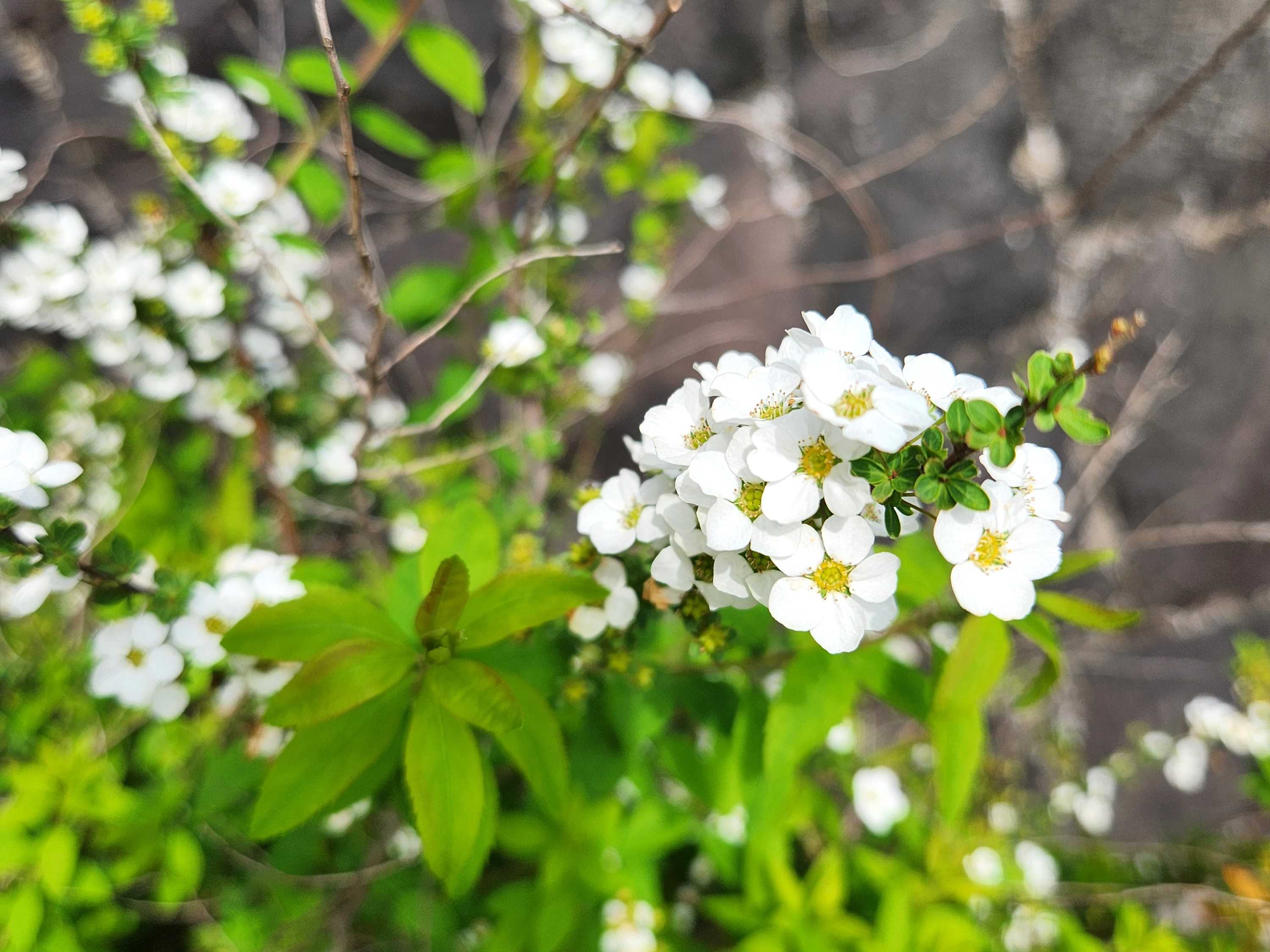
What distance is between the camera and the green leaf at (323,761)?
0.85 m

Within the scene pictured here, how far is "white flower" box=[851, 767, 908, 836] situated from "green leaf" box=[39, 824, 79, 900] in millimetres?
1800

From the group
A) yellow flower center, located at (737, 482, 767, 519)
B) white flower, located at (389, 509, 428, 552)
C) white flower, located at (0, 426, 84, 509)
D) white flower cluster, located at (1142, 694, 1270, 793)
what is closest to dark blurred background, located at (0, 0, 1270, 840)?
white flower cluster, located at (1142, 694, 1270, 793)

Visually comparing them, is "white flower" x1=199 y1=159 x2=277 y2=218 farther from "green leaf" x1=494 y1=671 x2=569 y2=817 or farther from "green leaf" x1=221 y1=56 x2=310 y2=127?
"green leaf" x1=494 y1=671 x2=569 y2=817

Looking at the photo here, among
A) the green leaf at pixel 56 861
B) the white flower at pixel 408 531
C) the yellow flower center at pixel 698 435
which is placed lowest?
the green leaf at pixel 56 861

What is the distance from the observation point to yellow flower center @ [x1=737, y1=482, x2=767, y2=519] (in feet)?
2.34

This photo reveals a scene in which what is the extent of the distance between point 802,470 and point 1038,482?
0.26 metres

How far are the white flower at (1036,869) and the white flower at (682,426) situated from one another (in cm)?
194

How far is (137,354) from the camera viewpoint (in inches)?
66.1

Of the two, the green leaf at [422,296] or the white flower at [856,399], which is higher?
the white flower at [856,399]

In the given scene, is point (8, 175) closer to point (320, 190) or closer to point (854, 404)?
point (320, 190)

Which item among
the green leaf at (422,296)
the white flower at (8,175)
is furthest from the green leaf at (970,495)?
the green leaf at (422,296)

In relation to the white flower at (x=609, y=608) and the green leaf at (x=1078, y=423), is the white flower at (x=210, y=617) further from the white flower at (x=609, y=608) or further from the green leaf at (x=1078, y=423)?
the green leaf at (x=1078, y=423)

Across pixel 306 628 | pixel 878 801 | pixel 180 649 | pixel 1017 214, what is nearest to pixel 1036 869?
pixel 878 801

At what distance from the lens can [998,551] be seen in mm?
727
